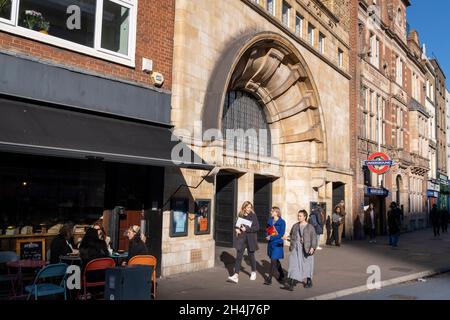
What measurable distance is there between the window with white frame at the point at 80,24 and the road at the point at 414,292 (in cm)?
731

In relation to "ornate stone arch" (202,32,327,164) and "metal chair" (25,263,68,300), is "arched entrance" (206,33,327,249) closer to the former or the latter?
"ornate stone arch" (202,32,327,164)

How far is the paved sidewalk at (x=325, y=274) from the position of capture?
888cm

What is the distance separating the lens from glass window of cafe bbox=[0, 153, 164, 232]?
8.70 meters

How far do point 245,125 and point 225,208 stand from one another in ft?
10.6

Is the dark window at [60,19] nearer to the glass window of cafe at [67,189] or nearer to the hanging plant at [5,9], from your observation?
the hanging plant at [5,9]

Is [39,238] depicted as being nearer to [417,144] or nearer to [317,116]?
[317,116]

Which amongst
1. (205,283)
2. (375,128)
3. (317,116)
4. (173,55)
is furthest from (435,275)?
(375,128)

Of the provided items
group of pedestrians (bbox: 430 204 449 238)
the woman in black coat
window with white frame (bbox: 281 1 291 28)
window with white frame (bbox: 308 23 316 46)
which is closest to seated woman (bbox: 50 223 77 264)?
the woman in black coat

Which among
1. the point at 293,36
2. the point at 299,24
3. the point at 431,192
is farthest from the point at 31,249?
the point at 431,192

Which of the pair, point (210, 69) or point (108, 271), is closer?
point (108, 271)

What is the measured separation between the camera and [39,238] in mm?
9133

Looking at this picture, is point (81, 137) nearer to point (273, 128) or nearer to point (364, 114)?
point (273, 128)
